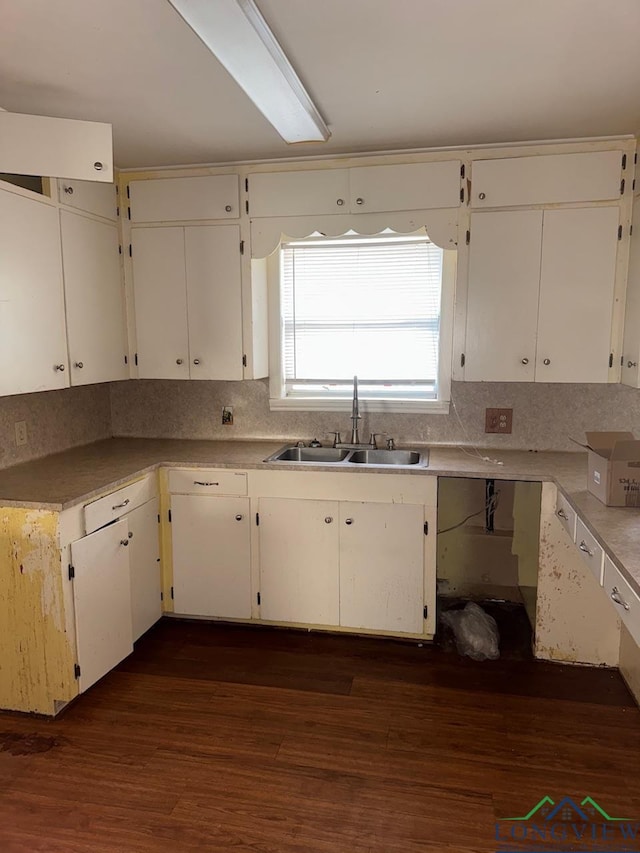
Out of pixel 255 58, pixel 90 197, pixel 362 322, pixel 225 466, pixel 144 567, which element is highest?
pixel 255 58

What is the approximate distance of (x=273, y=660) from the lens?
280 cm

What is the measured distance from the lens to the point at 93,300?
3.00m

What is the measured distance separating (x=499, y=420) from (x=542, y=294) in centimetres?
70

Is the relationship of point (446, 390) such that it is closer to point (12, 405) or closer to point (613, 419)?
point (613, 419)

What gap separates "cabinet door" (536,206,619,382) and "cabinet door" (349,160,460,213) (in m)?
0.50

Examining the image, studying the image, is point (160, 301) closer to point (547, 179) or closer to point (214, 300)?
point (214, 300)

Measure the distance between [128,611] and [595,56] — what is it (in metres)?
2.83

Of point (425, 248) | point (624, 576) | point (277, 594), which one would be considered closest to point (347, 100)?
point (425, 248)

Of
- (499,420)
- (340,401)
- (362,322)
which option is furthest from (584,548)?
(362,322)

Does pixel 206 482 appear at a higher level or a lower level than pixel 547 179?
Answer: lower

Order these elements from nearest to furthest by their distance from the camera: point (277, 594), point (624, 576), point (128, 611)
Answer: point (624, 576) < point (128, 611) < point (277, 594)

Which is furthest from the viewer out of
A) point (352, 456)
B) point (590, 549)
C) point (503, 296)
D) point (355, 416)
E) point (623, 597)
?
point (355, 416)

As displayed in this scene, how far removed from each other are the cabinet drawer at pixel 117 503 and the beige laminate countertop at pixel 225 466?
50mm

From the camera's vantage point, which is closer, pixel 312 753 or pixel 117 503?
pixel 312 753
